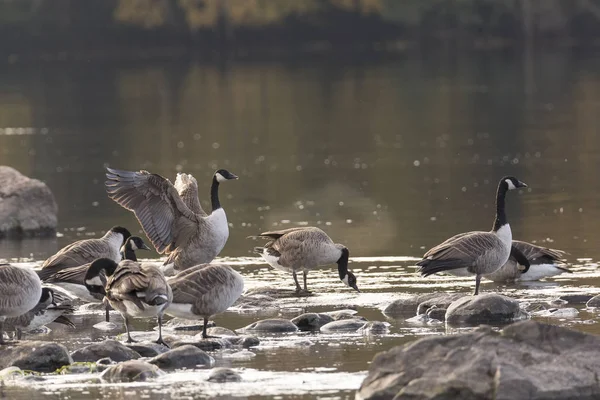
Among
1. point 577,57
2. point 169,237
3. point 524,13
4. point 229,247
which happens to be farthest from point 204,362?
point 524,13

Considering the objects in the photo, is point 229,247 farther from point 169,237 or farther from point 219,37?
point 219,37

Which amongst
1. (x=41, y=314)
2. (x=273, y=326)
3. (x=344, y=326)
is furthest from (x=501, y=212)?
(x=41, y=314)

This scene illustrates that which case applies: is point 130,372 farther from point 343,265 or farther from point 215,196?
point 215,196

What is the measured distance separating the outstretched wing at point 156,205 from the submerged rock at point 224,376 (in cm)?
559

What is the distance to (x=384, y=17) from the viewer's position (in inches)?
3939

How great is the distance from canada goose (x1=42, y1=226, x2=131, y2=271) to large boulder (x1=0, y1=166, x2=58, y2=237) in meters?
7.30

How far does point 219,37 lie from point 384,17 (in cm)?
1294

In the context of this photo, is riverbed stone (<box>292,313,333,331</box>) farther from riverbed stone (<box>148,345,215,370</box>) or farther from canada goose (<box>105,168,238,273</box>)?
canada goose (<box>105,168,238,273</box>)

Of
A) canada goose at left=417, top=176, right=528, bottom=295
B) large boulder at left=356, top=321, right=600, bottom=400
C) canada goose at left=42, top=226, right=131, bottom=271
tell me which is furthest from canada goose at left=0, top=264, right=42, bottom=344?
canada goose at left=417, top=176, right=528, bottom=295

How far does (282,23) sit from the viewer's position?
10200 cm

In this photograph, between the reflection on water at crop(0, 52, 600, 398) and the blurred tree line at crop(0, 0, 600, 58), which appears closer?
the reflection on water at crop(0, 52, 600, 398)

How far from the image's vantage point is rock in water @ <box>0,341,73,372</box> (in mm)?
12359

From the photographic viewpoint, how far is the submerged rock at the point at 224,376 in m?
11.5

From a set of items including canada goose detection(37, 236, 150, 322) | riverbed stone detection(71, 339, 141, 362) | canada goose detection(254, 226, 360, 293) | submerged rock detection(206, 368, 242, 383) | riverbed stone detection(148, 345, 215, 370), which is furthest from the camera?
canada goose detection(254, 226, 360, 293)
